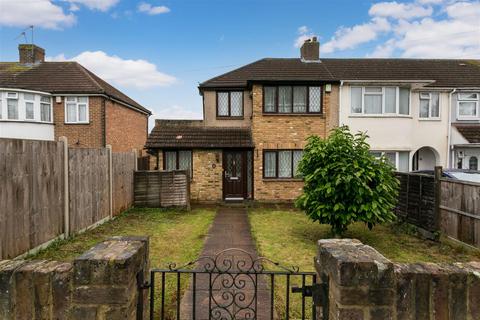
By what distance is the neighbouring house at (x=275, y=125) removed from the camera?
13.8 meters

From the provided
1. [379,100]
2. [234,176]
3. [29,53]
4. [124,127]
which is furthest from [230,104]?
[29,53]

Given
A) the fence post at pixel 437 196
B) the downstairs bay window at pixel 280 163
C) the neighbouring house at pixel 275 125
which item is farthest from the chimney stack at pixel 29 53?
the fence post at pixel 437 196

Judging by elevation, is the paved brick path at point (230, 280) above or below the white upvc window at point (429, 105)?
below

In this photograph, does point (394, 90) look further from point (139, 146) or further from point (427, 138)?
point (139, 146)

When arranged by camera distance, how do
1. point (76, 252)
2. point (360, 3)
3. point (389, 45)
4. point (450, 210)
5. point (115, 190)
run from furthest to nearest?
point (389, 45)
point (360, 3)
point (115, 190)
point (450, 210)
point (76, 252)

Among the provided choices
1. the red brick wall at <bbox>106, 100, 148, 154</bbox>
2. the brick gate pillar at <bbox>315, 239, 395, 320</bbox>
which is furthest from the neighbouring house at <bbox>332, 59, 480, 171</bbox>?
the brick gate pillar at <bbox>315, 239, 395, 320</bbox>

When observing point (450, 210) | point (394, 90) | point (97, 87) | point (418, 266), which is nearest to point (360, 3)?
point (394, 90)

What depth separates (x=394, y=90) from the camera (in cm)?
1417

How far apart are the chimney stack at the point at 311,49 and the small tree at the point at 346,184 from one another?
10.2 metres

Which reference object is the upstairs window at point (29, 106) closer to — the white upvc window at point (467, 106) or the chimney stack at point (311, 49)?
the chimney stack at point (311, 49)

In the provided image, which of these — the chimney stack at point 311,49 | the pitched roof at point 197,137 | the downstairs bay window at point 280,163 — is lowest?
the downstairs bay window at point 280,163

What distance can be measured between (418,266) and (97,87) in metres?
17.2

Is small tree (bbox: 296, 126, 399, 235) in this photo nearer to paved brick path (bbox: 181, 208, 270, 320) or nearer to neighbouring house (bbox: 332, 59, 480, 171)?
paved brick path (bbox: 181, 208, 270, 320)

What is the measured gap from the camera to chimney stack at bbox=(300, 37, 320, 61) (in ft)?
54.4
